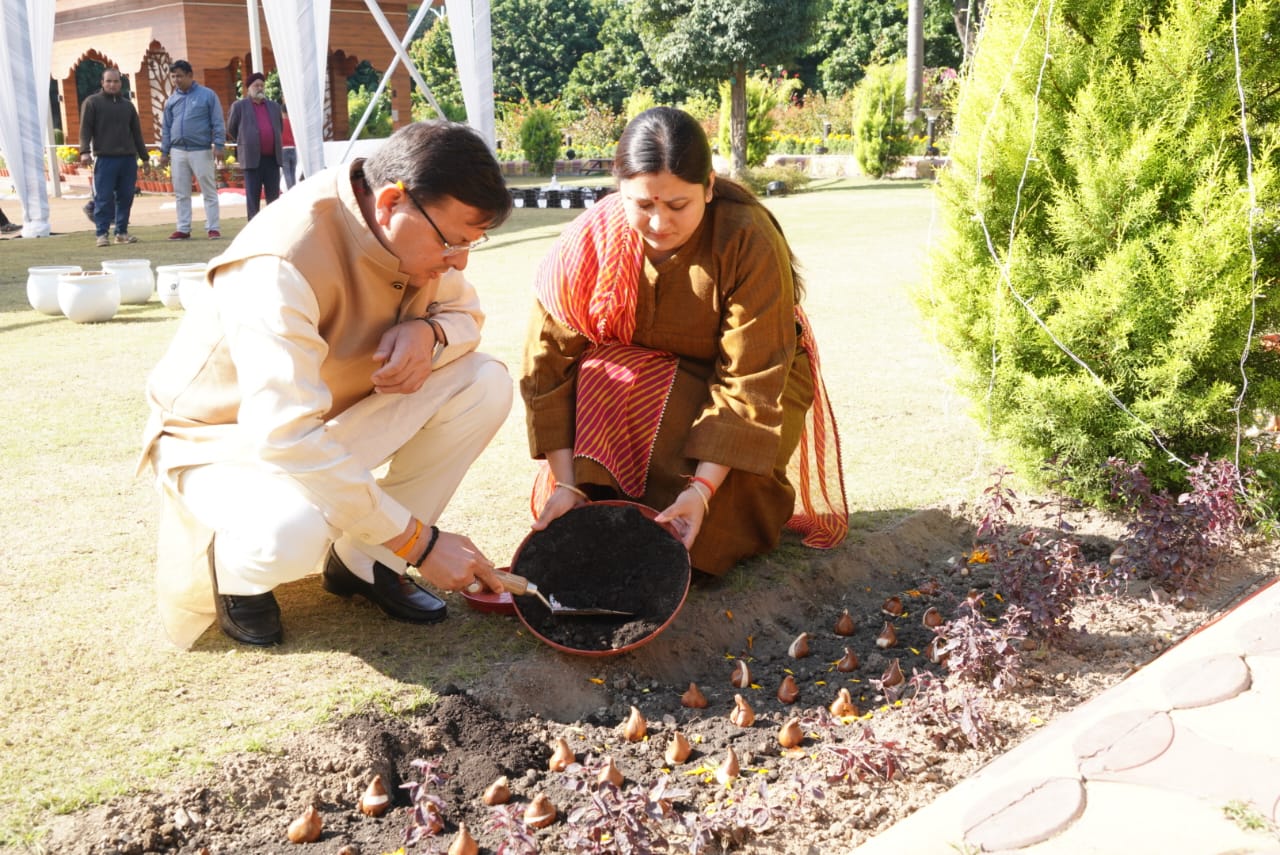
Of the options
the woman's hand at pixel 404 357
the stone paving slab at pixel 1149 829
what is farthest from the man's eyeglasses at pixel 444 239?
the stone paving slab at pixel 1149 829

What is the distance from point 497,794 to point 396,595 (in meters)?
0.85

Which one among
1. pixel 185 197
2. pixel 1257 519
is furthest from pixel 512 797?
pixel 185 197

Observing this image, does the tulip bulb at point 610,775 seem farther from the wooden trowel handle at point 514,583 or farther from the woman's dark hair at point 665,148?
the woman's dark hair at point 665,148

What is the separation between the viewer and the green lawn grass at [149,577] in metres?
2.33

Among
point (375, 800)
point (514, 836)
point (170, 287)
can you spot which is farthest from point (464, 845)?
point (170, 287)

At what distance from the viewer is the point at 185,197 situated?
11.4m

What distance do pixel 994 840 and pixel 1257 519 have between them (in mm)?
2056

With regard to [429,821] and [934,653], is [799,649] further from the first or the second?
[429,821]

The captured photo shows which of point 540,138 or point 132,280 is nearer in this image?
point 132,280

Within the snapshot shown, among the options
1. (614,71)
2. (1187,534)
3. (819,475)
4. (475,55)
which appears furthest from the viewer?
(614,71)

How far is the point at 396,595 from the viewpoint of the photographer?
2.91 metres

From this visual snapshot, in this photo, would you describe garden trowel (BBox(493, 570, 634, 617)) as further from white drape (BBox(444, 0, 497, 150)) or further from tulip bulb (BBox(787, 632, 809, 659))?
white drape (BBox(444, 0, 497, 150))

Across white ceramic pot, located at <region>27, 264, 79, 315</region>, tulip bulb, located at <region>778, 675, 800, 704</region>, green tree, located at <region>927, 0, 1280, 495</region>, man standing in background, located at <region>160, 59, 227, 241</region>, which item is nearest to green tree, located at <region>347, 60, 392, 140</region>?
man standing in background, located at <region>160, 59, 227, 241</region>

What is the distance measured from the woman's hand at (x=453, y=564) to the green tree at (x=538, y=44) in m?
37.6
